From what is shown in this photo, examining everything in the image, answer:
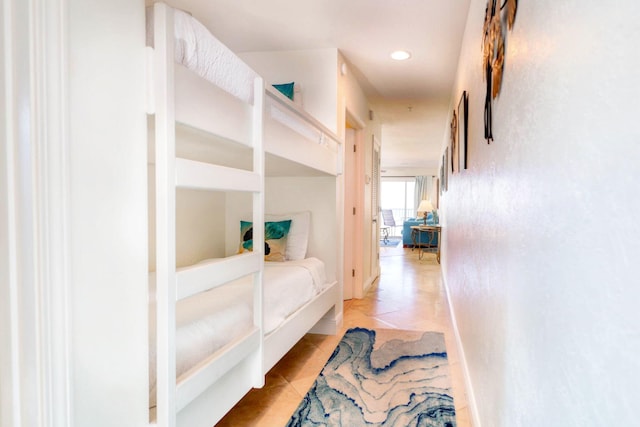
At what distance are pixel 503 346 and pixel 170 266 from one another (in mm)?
990

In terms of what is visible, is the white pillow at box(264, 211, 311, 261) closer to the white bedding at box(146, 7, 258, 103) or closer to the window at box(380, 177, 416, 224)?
the white bedding at box(146, 7, 258, 103)

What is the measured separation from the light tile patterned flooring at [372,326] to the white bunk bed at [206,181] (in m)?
0.28

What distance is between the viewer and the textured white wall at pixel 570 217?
1.49ft

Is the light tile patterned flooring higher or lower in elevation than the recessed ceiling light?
lower

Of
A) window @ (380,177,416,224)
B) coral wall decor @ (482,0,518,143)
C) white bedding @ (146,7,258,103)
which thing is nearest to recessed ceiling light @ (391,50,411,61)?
coral wall decor @ (482,0,518,143)

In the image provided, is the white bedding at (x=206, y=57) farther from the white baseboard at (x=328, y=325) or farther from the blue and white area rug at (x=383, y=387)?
the white baseboard at (x=328, y=325)

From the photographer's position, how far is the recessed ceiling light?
328 centimetres

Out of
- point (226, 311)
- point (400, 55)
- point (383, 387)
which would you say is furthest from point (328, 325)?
point (400, 55)

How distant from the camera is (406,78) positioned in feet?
12.9

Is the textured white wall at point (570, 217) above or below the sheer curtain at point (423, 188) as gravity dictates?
below

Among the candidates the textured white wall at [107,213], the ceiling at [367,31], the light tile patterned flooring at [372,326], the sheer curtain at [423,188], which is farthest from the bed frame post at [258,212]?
the sheer curtain at [423,188]

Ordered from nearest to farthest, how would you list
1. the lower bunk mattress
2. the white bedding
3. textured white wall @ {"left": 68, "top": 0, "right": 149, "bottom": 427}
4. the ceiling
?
textured white wall @ {"left": 68, "top": 0, "right": 149, "bottom": 427} < the white bedding < the lower bunk mattress < the ceiling

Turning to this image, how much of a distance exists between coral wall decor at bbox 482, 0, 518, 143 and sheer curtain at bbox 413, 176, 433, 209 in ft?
37.3

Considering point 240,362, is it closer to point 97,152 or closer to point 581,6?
point 97,152
